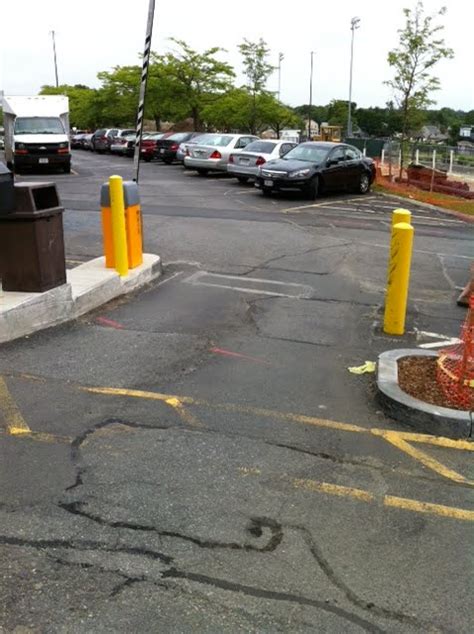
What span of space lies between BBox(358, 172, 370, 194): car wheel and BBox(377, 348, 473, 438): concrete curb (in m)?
16.9

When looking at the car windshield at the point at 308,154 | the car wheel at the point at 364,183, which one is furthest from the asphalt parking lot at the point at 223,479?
the car wheel at the point at 364,183

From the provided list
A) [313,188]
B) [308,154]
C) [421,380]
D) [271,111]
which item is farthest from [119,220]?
[271,111]

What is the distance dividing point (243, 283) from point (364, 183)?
13662mm

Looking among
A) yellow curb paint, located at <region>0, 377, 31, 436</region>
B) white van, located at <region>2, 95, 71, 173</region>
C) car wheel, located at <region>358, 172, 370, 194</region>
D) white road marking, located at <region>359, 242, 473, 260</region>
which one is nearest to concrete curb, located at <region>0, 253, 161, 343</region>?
yellow curb paint, located at <region>0, 377, 31, 436</region>

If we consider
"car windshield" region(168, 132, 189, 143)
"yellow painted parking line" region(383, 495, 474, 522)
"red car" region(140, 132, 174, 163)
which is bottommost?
"yellow painted parking line" region(383, 495, 474, 522)

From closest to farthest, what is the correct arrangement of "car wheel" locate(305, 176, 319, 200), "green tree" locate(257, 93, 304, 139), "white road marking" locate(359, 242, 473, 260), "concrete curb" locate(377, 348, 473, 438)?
1. "concrete curb" locate(377, 348, 473, 438)
2. "white road marking" locate(359, 242, 473, 260)
3. "car wheel" locate(305, 176, 319, 200)
4. "green tree" locate(257, 93, 304, 139)

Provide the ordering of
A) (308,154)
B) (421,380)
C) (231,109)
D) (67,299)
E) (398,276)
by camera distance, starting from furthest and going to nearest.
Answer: (231,109), (308,154), (67,299), (398,276), (421,380)

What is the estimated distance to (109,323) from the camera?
6.84 metres

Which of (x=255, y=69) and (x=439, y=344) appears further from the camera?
(x=255, y=69)

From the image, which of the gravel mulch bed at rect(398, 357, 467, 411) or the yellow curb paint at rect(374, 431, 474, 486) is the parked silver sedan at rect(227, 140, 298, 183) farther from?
the yellow curb paint at rect(374, 431, 474, 486)

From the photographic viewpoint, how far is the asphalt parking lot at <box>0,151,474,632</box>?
2.80m

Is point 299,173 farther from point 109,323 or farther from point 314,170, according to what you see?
point 109,323

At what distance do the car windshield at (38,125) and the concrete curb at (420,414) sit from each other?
24.1 metres

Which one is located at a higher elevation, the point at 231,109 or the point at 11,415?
the point at 231,109
